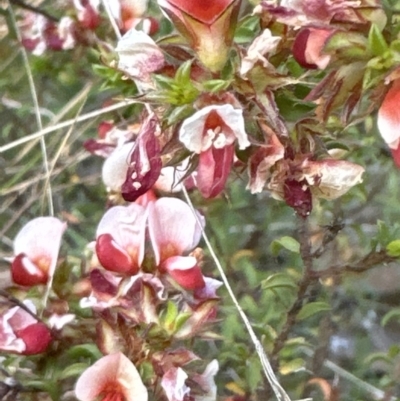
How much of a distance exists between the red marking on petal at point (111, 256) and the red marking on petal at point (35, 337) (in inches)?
2.4

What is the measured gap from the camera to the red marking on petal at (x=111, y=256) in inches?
18.7

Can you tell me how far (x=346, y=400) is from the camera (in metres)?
0.85

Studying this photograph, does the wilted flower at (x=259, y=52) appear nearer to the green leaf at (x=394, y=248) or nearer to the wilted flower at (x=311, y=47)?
the wilted flower at (x=311, y=47)

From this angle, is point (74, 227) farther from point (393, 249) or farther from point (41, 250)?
point (393, 249)

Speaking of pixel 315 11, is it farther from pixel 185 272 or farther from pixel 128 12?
pixel 128 12

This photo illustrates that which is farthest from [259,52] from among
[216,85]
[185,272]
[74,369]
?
[74,369]

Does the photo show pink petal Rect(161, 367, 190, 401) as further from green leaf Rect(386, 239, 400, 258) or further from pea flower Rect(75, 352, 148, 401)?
green leaf Rect(386, 239, 400, 258)

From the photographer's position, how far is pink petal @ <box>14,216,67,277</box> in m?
0.53

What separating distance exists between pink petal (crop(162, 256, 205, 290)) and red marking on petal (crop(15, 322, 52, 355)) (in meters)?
0.10

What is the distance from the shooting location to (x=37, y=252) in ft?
1.76

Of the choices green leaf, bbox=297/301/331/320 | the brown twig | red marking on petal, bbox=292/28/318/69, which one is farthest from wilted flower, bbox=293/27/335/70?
green leaf, bbox=297/301/331/320

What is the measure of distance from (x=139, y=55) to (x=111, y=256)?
14cm

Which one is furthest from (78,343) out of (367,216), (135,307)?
(367,216)

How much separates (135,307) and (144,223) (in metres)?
0.07
